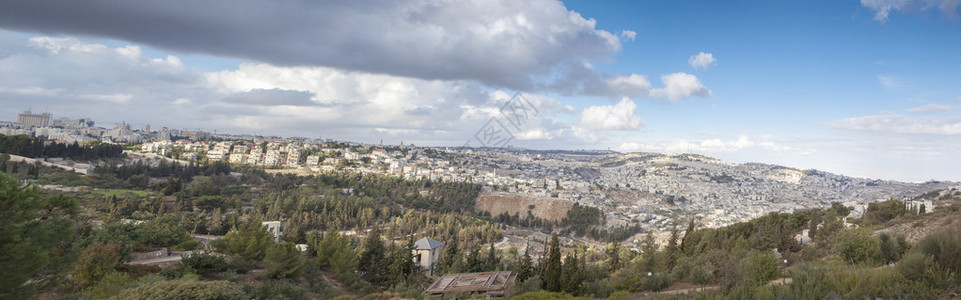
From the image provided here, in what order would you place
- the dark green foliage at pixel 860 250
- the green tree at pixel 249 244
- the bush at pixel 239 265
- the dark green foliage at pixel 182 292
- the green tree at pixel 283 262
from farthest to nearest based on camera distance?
the green tree at pixel 249 244 → the bush at pixel 239 265 → the green tree at pixel 283 262 → the dark green foliage at pixel 860 250 → the dark green foliage at pixel 182 292

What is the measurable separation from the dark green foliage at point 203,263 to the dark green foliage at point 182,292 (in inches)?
282

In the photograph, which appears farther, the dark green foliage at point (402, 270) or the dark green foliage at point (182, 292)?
the dark green foliage at point (402, 270)

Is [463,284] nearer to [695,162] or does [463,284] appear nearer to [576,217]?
[576,217]

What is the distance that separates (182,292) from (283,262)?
783 cm

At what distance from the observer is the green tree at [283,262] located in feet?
51.2

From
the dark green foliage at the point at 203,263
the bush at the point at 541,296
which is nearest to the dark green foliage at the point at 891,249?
the bush at the point at 541,296

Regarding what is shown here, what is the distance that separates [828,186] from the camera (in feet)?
374

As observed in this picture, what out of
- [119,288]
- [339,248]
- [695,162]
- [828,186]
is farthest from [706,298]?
Answer: [695,162]

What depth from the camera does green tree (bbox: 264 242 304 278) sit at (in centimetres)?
1559

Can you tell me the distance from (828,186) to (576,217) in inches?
3851

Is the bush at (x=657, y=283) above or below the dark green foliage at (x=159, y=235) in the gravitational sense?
above

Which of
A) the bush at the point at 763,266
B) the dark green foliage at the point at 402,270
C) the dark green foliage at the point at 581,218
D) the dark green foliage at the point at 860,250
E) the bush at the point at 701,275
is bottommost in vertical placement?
the dark green foliage at the point at 581,218

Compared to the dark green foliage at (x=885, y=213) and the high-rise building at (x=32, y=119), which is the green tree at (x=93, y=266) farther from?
the high-rise building at (x=32, y=119)

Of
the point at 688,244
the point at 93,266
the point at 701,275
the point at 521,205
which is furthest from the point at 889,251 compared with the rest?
the point at 521,205
